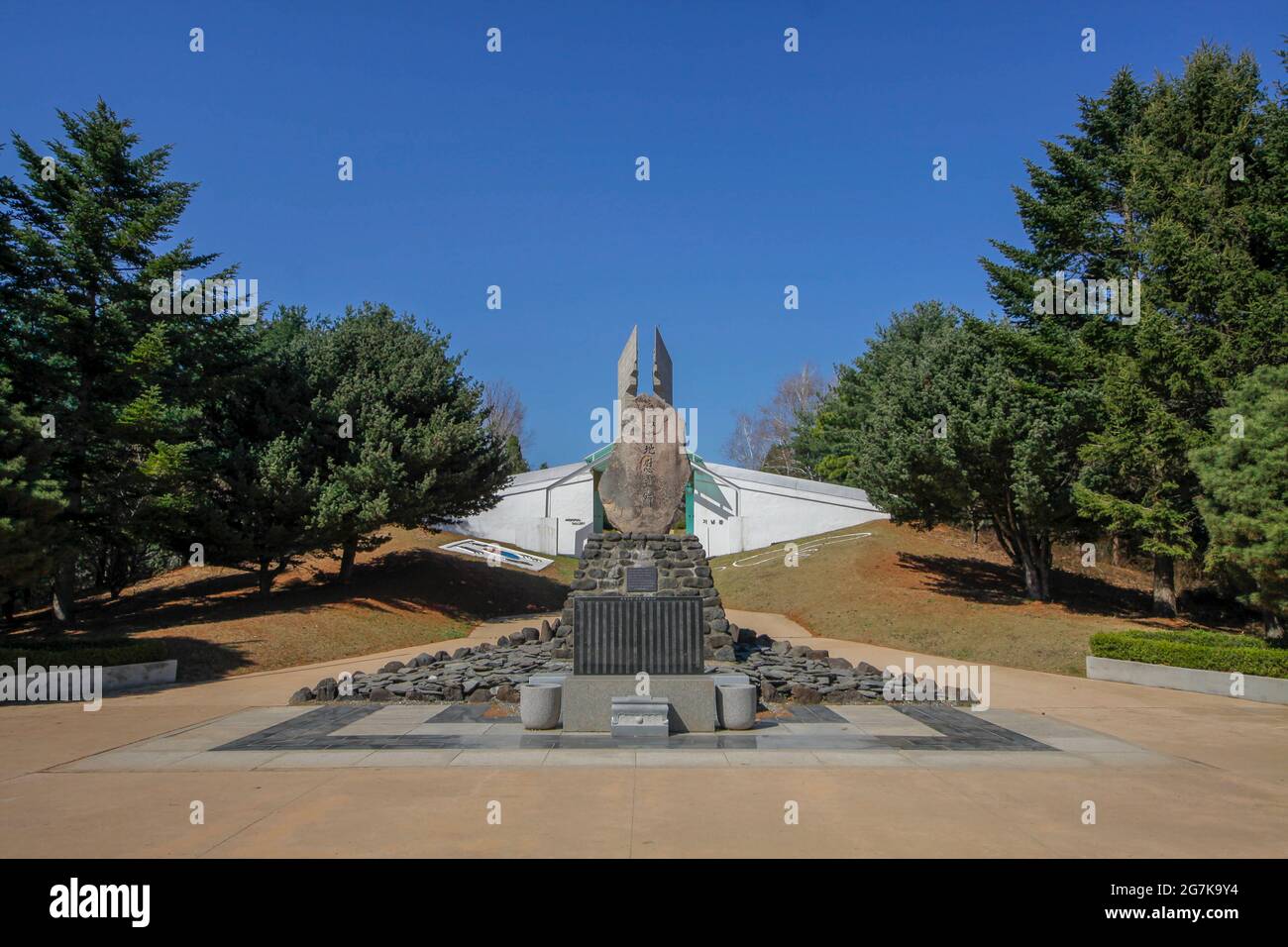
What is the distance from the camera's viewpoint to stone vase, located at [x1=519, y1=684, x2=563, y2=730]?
1088cm

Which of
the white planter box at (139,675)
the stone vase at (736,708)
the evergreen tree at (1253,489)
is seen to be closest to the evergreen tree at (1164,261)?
the evergreen tree at (1253,489)

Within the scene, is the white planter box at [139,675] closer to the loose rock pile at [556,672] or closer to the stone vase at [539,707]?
the loose rock pile at [556,672]

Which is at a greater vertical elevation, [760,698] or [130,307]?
[130,307]

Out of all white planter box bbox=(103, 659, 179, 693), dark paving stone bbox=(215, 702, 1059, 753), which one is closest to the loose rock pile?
dark paving stone bbox=(215, 702, 1059, 753)

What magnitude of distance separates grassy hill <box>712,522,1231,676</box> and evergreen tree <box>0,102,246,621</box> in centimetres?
2045

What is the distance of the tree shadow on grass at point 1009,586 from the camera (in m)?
26.5

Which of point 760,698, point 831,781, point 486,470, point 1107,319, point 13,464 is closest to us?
point 831,781

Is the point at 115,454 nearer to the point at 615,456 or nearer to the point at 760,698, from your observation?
the point at 615,456

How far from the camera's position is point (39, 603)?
30938 millimetres

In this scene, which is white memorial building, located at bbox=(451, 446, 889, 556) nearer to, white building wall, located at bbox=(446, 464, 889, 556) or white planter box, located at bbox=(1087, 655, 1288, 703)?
white building wall, located at bbox=(446, 464, 889, 556)

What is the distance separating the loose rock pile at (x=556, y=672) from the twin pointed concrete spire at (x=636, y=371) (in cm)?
527

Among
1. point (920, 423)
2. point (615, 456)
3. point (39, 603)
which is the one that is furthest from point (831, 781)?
point (39, 603)

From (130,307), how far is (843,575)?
995 inches

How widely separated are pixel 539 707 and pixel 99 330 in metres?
18.0
